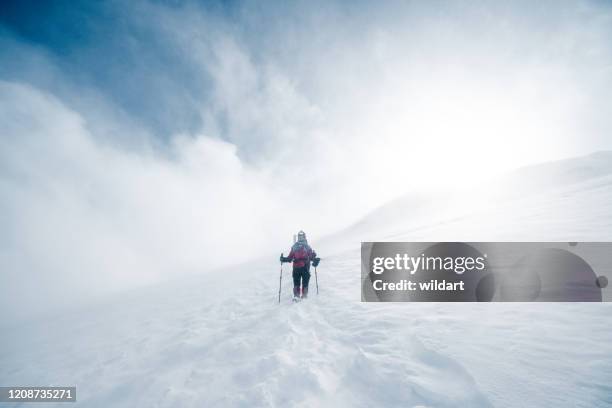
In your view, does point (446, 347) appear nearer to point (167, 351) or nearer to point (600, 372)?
point (600, 372)

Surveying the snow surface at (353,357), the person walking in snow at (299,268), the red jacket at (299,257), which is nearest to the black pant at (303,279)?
the person walking in snow at (299,268)

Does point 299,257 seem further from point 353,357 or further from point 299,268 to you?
point 353,357

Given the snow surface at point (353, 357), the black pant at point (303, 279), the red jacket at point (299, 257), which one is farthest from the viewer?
the red jacket at point (299, 257)

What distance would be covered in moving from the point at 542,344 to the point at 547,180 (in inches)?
2010

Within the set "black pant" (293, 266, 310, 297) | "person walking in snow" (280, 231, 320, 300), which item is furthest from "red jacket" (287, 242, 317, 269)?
"black pant" (293, 266, 310, 297)

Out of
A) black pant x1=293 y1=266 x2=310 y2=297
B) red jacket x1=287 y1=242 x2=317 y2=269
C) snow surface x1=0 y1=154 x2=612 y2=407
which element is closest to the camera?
snow surface x1=0 y1=154 x2=612 y2=407

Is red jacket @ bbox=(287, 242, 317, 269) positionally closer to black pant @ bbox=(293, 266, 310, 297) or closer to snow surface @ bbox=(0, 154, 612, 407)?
black pant @ bbox=(293, 266, 310, 297)

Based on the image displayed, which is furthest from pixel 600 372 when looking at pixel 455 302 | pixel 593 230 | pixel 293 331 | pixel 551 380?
pixel 593 230

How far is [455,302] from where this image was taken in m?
5.69

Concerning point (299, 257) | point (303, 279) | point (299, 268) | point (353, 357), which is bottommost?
point (353, 357)

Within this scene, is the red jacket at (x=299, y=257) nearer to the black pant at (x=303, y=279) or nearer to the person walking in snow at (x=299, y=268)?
the person walking in snow at (x=299, y=268)

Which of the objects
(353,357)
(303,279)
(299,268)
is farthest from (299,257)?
(353,357)

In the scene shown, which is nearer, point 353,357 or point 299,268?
point 353,357

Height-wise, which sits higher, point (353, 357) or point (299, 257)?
point (299, 257)
